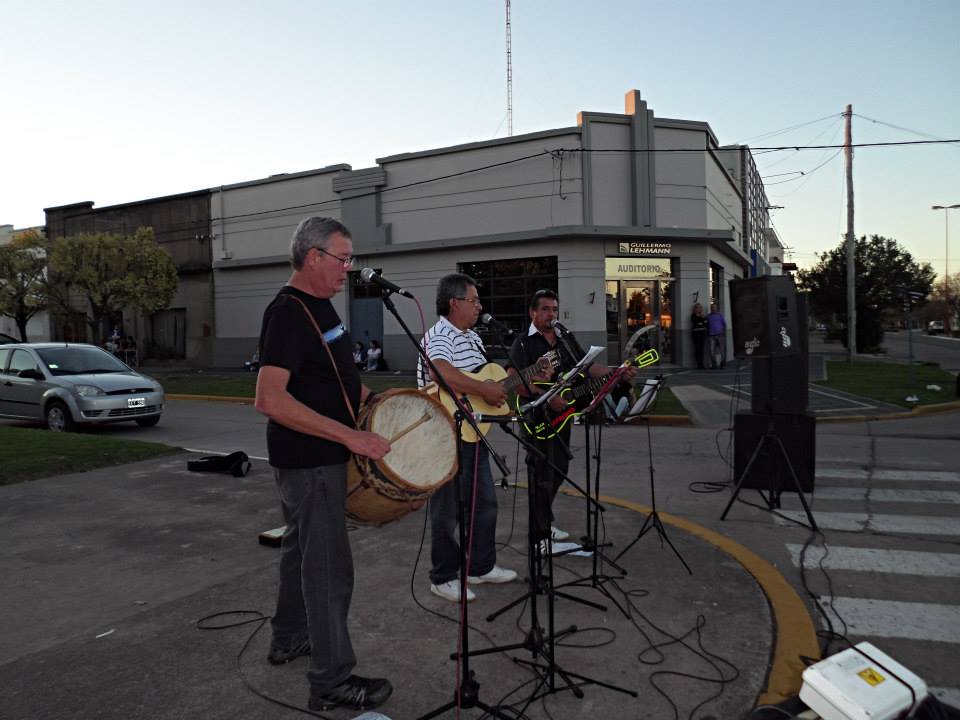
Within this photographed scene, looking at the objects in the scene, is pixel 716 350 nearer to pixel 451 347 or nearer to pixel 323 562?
pixel 451 347

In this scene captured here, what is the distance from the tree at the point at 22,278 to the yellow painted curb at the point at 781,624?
3185 cm

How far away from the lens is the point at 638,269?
2377cm

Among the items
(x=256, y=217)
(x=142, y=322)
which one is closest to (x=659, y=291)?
(x=256, y=217)

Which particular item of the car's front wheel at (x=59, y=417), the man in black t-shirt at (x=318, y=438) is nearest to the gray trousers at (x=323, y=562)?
the man in black t-shirt at (x=318, y=438)

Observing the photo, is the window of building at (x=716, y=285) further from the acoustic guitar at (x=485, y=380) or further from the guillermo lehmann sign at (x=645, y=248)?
the acoustic guitar at (x=485, y=380)

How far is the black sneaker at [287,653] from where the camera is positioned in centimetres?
357

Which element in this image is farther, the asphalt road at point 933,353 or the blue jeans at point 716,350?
the asphalt road at point 933,353

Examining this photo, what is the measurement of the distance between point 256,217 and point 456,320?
28.3 m

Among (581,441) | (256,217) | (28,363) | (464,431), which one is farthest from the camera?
(256,217)

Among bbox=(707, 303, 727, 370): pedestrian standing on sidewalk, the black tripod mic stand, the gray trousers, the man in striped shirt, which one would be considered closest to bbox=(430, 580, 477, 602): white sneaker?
the man in striped shirt

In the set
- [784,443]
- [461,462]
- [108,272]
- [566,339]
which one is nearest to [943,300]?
[108,272]

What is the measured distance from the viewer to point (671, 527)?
19.6 feet

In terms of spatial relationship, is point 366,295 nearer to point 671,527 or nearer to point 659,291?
point 659,291

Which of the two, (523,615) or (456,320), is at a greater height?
(456,320)
